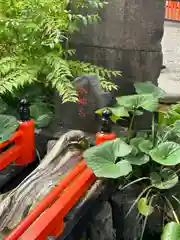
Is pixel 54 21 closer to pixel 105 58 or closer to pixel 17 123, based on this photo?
pixel 105 58

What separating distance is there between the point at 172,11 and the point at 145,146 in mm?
10845

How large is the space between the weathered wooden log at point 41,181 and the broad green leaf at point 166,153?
0.50 meters

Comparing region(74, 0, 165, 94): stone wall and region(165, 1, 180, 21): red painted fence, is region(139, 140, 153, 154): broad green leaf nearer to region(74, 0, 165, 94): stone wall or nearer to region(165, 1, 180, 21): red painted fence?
region(74, 0, 165, 94): stone wall

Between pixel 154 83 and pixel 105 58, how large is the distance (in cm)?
45

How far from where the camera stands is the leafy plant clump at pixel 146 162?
2311 millimetres

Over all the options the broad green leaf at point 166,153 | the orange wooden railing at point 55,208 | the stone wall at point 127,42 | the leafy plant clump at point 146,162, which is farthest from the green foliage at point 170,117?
the orange wooden railing at point 55,208

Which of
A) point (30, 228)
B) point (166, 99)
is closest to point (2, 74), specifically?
point (30, 228)

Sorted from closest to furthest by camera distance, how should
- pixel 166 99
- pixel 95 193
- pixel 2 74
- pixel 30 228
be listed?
pixel 30 228
pixel 95 193
pixel 2 74
pixel 166 99

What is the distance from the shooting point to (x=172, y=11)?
12539mm

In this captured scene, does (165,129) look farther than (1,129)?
Yes

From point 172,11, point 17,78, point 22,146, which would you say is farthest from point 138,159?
point 172,11

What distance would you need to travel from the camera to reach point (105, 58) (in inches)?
127

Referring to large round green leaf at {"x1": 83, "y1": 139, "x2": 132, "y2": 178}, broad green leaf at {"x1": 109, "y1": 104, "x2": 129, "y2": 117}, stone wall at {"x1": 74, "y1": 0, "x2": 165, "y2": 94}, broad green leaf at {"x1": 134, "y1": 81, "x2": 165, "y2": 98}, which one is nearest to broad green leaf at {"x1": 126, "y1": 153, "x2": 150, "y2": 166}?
large round green leaf at {"x1": 83, "y1": 139, "x2": 132, "y2": 178}

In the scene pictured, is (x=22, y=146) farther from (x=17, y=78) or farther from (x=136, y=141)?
(x=136, y=141)
